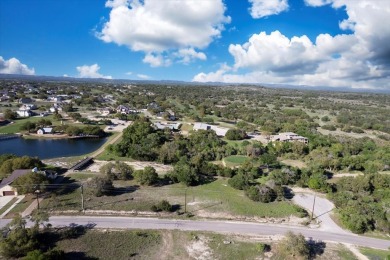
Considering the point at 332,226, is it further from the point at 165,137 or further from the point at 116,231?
the point at 165,137

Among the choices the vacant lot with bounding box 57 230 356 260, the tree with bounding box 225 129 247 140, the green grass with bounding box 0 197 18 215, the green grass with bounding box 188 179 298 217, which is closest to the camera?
the vacant lot with bounding box 57 230 356 260

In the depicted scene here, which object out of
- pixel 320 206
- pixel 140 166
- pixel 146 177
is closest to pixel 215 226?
pixel 146 177

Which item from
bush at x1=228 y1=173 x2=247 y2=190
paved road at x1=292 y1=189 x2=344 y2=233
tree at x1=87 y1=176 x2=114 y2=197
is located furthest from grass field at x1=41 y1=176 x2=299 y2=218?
paved road at x1=292 y1=189 x2=344 y2=233

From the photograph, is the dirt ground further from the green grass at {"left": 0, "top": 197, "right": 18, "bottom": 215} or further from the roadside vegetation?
the green grass at {"left": 0, "top": 197, "right": 18, "bottom": 215}

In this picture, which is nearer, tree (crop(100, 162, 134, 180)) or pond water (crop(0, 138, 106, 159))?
tree (crop(100, 162, 134, 180))

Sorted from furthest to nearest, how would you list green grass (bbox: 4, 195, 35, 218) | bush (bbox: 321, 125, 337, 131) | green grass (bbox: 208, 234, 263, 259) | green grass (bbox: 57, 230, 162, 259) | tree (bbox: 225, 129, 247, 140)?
bush (bbox: 321, 125, 337, 131) → tree (bbox: 225, 129, 247, 140) → green grass (bbox: 4, 195, 35, 218) → green grass (bbox: 208, 234, 263, 259) → green grass (bbox: 57, 230, 162, 259)

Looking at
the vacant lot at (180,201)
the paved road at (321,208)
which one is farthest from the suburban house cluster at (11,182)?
the paved road at (321,208)
